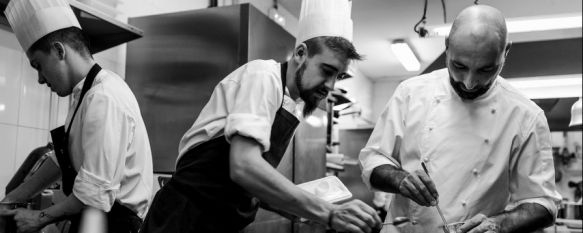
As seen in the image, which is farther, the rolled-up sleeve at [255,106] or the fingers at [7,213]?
the fingers at [7,213]

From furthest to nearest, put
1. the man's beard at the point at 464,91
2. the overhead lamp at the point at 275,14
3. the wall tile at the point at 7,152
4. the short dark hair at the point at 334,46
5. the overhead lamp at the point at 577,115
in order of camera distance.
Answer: the overhead lamp at the point at 577,115
the overhead lamp at the point at 275,14
the wall tile at the point at 7,152
the man's beard at the point at 464,91
the short dark hair at the point at 334,46

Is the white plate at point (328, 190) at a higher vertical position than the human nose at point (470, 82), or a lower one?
lower

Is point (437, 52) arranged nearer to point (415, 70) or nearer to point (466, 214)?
point (415, 70)

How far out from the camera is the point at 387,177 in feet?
6.35

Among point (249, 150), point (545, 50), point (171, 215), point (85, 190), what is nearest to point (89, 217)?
point (85, 190)

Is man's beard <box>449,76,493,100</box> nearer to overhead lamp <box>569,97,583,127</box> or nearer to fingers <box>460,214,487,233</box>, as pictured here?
fingers <box>460,214,487,233</box>

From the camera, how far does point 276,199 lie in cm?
139

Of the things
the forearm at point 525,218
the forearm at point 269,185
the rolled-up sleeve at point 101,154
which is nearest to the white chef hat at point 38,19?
the rolled-up sleeve at point 101,154

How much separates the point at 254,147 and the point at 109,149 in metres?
0.70

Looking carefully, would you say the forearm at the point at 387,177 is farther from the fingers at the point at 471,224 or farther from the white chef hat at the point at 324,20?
the white chef hat at the point at 324,20

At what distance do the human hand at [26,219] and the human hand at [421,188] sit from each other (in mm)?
1280

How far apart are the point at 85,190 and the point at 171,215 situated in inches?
17.1

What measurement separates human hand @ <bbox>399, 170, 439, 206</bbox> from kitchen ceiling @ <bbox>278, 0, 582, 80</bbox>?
2948mm

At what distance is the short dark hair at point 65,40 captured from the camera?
6.59 ft
